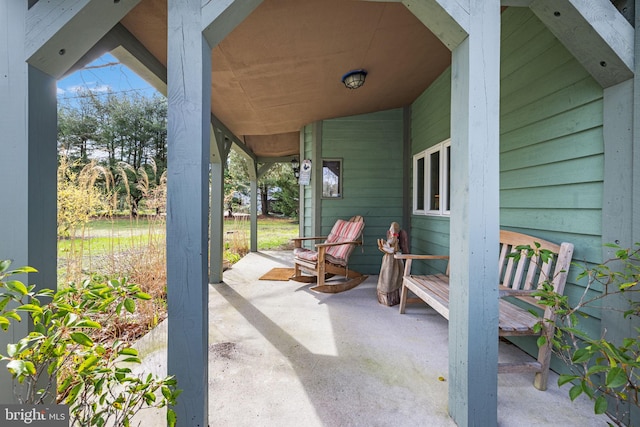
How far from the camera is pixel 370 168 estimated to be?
176 inches

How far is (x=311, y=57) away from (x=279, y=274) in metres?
3.24

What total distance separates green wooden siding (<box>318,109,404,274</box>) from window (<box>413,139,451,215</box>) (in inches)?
14.4

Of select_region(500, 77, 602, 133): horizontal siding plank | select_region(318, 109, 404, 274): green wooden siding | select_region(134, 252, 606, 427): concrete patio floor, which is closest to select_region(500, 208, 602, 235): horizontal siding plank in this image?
select_region(500, 77, 602, 133): horizontal siding plank

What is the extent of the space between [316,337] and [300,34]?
99.5 inches

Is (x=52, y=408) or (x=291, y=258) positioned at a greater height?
(x=52, y=408)

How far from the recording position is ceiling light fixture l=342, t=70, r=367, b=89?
295cm

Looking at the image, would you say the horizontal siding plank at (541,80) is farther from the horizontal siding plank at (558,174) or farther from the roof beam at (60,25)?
the roof beam at (60,25)

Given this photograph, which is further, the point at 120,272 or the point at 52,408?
the point at 120,272

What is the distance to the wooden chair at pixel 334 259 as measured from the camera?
365cm

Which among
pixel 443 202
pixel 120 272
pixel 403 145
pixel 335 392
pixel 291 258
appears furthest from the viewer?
pixel 291 258

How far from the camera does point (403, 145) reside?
4.41m

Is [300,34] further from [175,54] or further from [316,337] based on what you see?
[316,337]

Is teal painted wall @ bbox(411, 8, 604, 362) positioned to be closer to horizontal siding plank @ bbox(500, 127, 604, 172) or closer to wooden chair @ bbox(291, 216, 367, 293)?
horizontal siding plank @ bbox(500, 127, 604, 172)

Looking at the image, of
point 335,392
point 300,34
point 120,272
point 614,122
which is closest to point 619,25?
point 614,122
